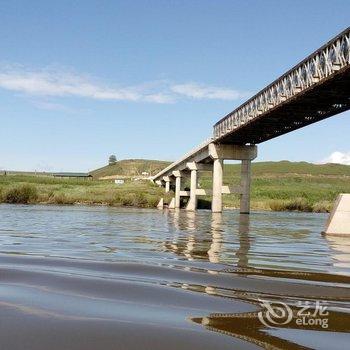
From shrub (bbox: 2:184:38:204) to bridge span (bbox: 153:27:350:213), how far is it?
64.8ft

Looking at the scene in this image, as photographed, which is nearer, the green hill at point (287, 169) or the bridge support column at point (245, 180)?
the bridge support column at point (245, 180)

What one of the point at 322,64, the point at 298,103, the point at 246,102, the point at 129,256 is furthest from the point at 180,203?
the point at 129,256

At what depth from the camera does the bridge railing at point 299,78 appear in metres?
28.7

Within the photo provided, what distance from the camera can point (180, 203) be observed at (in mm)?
81062

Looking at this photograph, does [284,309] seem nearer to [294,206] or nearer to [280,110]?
[280,110]

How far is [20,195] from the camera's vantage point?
200 ft

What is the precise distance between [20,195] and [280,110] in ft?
119

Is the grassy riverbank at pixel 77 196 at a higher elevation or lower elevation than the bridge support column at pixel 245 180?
lower

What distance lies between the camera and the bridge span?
30.1 meters

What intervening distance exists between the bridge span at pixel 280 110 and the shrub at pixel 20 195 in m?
19.7

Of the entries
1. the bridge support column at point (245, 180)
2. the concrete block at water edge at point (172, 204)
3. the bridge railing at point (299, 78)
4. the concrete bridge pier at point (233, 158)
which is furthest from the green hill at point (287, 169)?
the bridge railing at point (299, 78)

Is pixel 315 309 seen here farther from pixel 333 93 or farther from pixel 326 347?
pixel 333 93

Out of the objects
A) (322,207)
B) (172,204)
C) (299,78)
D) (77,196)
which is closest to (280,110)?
(299,78)

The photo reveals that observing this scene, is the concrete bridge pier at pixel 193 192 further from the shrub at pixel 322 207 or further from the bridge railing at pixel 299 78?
the shrub at pixel 322 207
